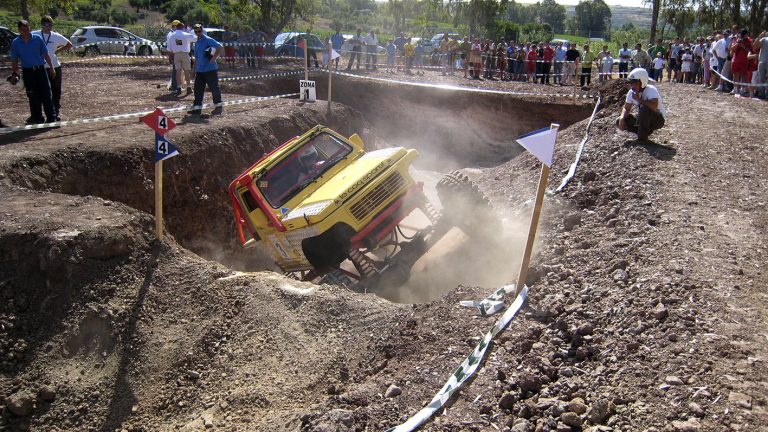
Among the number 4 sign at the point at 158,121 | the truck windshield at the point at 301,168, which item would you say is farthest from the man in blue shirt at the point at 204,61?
the number 4 sign at the point at 158,121

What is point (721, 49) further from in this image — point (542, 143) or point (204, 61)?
point (542, 143)

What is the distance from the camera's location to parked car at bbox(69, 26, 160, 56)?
91.4 feet

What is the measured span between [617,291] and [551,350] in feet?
3.55

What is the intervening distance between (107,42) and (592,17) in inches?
2462

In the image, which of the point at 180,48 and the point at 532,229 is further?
the point at 180,48

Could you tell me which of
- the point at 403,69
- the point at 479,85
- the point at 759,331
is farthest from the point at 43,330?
the point at 403,69

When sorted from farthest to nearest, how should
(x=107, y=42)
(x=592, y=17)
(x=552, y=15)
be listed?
1. (x=552, y=15)
2. (x=592, y=17)
3. (x=107, y=42)

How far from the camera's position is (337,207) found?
7879 mm

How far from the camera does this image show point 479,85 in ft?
70.4

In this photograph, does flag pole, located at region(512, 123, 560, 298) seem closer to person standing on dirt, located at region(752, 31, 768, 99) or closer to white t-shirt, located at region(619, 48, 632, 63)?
person standing on dirt, located at region(752, 31, 768, 99)

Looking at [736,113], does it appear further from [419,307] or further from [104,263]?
[104,263]

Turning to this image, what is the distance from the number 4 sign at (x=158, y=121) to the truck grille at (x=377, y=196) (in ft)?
8.08

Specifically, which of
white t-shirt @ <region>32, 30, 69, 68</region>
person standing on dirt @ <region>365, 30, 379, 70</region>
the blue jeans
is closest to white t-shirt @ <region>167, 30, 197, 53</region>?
the blue jeans

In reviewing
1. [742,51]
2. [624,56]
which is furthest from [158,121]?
[624,56]
